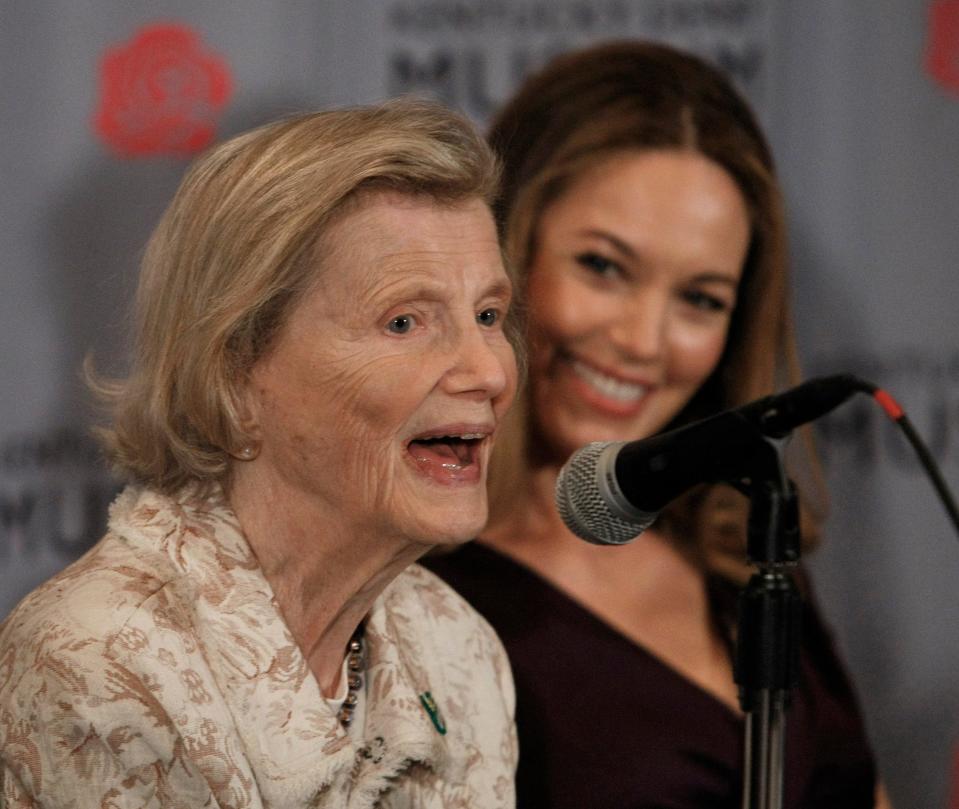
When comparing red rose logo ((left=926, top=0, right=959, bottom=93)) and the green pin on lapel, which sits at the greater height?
red rose logo ((left=926, top=0, right=959, bottom=93))

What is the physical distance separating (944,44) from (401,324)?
1651 millimetres

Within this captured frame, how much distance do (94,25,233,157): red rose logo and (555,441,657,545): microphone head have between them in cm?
126

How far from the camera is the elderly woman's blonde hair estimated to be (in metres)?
1.45

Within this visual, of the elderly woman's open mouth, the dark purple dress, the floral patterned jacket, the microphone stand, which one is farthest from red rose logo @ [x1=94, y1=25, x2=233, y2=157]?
the microphone stand

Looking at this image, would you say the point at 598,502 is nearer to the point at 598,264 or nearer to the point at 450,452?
the point at 450,452

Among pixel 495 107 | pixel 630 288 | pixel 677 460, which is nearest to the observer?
pixel 677 460

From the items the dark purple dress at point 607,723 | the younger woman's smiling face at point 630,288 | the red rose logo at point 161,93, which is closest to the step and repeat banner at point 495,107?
the red rose logo at point 161,93

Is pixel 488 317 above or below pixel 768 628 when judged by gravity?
above

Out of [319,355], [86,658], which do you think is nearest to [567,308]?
[319,355]

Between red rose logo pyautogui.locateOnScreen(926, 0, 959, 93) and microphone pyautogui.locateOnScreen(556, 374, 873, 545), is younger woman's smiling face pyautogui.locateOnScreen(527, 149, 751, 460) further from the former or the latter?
microphone pyautogui.locateOnScreen(556, 374, 873, 545)

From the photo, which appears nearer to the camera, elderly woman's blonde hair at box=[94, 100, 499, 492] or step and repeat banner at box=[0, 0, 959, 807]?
elderly woman's blonde hair at box=[94, 100, 499, 492]

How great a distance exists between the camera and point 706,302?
2270mm

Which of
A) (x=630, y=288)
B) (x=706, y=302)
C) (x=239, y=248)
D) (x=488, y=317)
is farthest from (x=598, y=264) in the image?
(x=239, y=248)

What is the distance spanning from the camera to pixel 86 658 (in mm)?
1344
